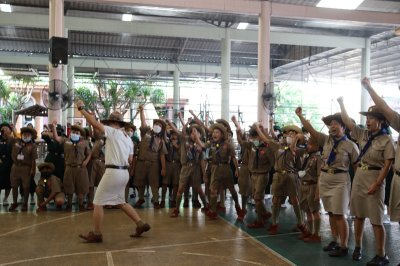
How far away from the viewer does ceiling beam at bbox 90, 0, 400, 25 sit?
10979mm

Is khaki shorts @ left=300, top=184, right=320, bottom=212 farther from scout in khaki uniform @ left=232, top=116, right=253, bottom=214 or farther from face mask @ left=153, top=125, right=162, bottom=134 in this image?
face mask @ left=153, top=125, right=162, bottom=134

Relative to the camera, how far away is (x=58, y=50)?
31.7 ft

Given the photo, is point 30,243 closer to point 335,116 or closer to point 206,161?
point 206,161

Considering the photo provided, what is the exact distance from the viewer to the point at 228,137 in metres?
6.67

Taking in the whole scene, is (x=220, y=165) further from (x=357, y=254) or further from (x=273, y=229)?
(x=357, y=254)

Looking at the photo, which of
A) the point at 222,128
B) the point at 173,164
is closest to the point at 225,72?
the point at 173,164

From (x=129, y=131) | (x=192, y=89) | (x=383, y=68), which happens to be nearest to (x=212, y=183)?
(x=129, y=131)

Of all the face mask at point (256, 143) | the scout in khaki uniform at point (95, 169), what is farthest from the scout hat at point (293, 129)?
the scout in khaki uniform at point (95, 169)

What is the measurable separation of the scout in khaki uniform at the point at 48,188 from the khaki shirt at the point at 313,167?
4136 mm

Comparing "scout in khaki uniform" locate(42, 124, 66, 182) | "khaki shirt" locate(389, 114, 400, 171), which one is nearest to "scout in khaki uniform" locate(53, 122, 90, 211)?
"scout in khaki uniform" locate(42, 124, 66, 182)

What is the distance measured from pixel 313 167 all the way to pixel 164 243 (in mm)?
2007

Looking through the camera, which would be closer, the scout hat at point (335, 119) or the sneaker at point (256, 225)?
the scout hat at point (335, 119)

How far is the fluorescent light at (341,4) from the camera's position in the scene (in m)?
12.3

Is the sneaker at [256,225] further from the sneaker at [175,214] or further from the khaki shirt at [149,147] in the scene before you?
the khaki shirt at [149,147]
